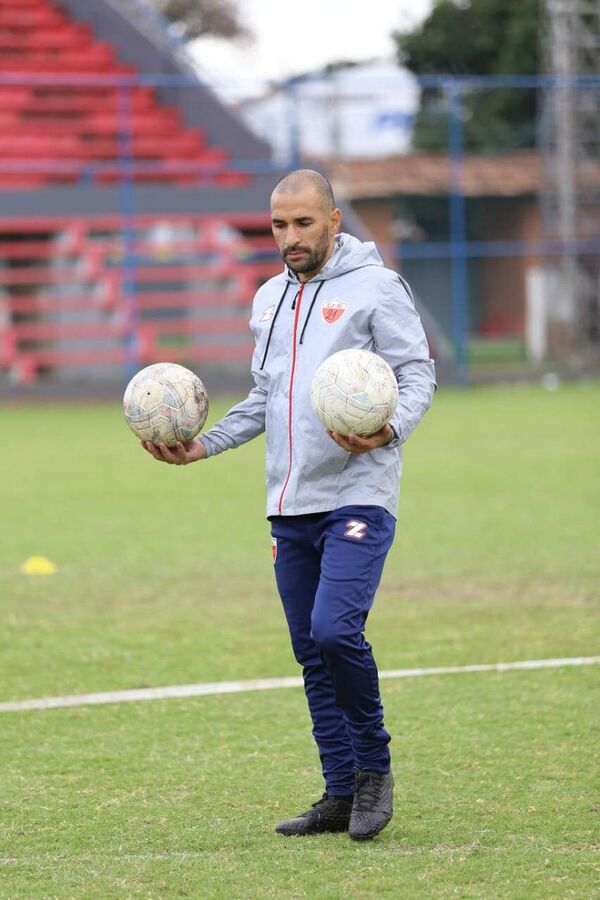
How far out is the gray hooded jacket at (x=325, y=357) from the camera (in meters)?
4.70

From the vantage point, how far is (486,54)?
43719 mm

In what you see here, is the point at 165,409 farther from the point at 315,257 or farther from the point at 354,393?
the point at 354,393

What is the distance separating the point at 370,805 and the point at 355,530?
0.85 m

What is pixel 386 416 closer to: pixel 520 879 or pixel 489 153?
pixel 520 879

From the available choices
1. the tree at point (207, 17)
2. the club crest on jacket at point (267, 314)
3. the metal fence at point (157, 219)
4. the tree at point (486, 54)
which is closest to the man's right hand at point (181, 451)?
the club crest on jacket at point (267, 314)

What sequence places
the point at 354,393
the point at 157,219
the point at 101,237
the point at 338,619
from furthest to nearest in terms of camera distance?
the point at 101,237 < the point at 157,219 < the point at 338,619 < the point at 354,393

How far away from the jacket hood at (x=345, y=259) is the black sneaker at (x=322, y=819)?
5.39 feet

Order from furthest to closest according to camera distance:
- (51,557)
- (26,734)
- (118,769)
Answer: (51,557) < (26,734) < (118,769)

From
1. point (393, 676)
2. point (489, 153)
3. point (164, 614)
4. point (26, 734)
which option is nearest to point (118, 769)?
point (26, 734)

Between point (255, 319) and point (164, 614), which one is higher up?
point (255, 319)

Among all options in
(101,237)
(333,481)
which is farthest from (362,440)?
(101,237)

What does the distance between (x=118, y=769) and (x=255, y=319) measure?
1719 mm

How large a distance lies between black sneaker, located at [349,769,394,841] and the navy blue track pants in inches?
1.4

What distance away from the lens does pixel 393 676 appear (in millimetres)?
6824
